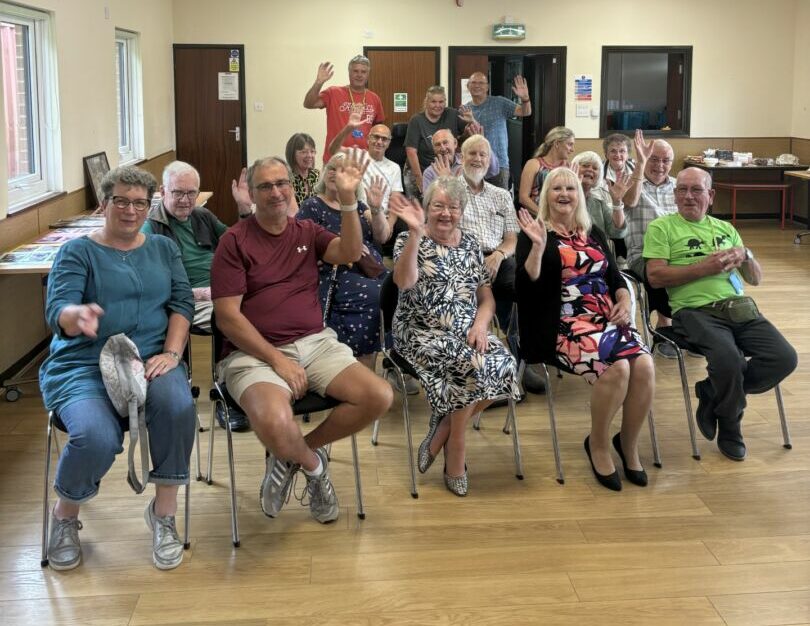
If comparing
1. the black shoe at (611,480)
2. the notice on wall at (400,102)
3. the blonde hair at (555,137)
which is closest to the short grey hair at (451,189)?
the black shoe at (611,480)

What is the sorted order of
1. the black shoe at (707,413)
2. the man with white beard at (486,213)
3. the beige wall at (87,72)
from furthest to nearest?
1. the beige wall at (87,72)
2. the man with white beard at (486,213)
3. the black shoe at (707,413)

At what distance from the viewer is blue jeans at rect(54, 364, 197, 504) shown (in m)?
2.75

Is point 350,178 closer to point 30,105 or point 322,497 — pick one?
point 322,497

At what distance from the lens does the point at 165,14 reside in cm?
995

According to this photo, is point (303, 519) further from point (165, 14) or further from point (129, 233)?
point (165, 14)

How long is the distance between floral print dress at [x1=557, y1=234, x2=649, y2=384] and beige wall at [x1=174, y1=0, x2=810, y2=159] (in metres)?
7.45

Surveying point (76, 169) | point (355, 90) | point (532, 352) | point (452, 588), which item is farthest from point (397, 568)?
point (355, 90)

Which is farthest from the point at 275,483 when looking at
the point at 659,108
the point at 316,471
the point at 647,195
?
the point at 659,108

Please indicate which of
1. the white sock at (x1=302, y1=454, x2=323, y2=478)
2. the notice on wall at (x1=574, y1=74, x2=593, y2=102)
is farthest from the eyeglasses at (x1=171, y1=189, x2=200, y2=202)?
the notice on wall at (x1=574, y1=74, x2=593, y2=102)

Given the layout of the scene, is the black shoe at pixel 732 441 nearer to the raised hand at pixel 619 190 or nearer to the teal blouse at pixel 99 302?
the raised hand at pixel 619 190

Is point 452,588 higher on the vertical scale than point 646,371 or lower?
lower

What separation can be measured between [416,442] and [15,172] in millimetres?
2964

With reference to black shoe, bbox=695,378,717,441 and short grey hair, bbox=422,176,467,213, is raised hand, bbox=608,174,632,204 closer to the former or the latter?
black shoe, bbox=695,378,717,441

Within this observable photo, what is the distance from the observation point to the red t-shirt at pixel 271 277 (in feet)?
10.5
